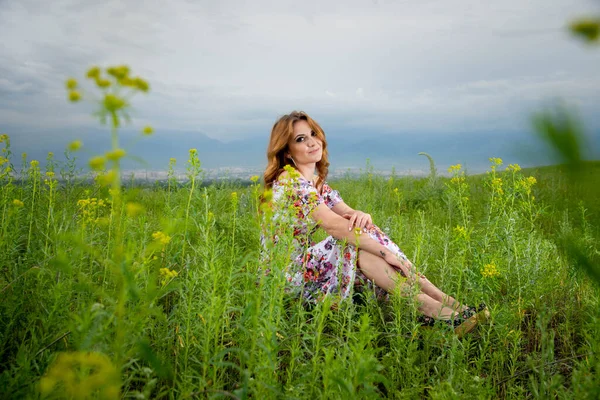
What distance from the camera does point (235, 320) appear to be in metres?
2.36

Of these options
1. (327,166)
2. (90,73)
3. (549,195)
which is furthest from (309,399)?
(549,195)

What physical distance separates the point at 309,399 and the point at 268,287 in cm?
58

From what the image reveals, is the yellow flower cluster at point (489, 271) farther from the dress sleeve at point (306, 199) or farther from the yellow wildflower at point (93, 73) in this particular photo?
the yellow wildflower at point (93, 73)

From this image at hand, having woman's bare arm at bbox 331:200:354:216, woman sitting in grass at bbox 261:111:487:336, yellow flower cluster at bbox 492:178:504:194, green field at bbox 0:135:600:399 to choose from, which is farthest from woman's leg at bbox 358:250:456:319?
yellow flower cluster at bbox 492:178:504:194

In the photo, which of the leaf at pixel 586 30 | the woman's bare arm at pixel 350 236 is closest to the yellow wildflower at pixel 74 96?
the leaf at pixel 586 30

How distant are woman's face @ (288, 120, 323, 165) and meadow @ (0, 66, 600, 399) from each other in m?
1.06

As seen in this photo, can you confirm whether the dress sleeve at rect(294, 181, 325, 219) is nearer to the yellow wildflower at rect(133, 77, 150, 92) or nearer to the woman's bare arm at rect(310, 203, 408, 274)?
the woman's bare arm at rect(310, 203, 408, 274)

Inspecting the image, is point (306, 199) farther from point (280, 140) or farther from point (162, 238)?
point (162, 238)

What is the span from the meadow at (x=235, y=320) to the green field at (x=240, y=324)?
14mm

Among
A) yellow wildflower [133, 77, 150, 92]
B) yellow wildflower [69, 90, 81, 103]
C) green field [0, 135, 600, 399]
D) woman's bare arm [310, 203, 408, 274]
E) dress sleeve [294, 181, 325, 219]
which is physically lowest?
green field [0, 135, 600, 399]

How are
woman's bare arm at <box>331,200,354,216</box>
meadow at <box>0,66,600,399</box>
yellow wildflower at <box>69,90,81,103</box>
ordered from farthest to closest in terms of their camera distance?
woman's bare arm at <box>331,200,354,216</box> → meadow at <box>0,66,600,399</box> → yellow wildflower at <box>69,90,81,103</box>

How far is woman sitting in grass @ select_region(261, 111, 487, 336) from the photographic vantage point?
9.23ft

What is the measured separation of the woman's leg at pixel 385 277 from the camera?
9.44 ft

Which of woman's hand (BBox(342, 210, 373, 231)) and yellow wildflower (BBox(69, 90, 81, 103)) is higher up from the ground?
yellow wildflower (BBox(69, 90, 81, 103))
